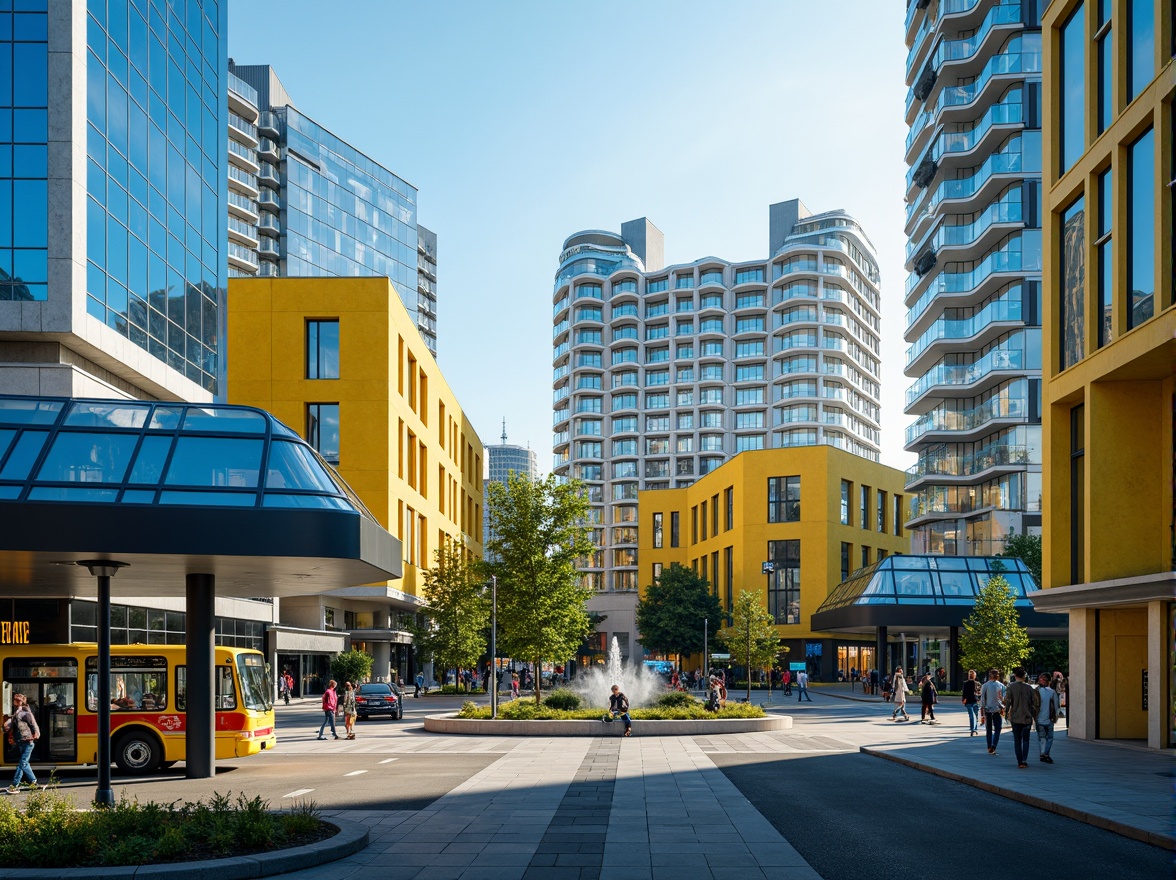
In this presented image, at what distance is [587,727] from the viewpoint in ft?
106

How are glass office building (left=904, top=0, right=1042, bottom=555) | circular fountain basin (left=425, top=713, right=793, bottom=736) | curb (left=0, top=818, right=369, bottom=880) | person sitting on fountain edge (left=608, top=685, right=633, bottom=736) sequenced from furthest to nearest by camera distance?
glass office building (left=904, top=0, right=1042, bottom=555)
circular fountain basin (left=425, top=713, right=793, bottom=736)
person sitting on fountain edge (left=608, top=685, right=633, bottom=736)
curb (left=0, top=818, right=369, bottom=880)

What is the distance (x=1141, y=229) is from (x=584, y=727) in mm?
19710

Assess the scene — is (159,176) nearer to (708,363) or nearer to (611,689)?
(611,689)

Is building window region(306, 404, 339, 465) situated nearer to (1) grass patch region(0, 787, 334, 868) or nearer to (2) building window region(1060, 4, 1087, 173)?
(2) building window region(1060, 4, 1087, 173)

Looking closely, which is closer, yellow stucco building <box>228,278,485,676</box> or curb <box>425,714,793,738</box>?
curb <box>425,714,793,738</box>

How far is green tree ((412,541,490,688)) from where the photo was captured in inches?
2169

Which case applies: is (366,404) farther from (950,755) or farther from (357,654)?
(950,755)

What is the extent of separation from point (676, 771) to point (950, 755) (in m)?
7.27

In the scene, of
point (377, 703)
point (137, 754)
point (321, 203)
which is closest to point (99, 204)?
point (137, 754)

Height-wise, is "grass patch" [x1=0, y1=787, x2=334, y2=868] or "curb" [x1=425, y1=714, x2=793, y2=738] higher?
"grass patch" [x1=0, y1=787, x2=334, y2=868]

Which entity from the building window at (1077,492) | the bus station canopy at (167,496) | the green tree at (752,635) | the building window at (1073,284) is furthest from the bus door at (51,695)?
the green tree at (752,635)

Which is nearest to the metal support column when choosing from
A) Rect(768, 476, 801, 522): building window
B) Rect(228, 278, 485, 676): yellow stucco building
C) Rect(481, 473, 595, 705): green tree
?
Rect(481, 473, 595, 705): green tree

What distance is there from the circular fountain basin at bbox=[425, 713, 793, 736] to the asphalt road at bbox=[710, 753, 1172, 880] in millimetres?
10356

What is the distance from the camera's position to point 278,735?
33375 millimetres
